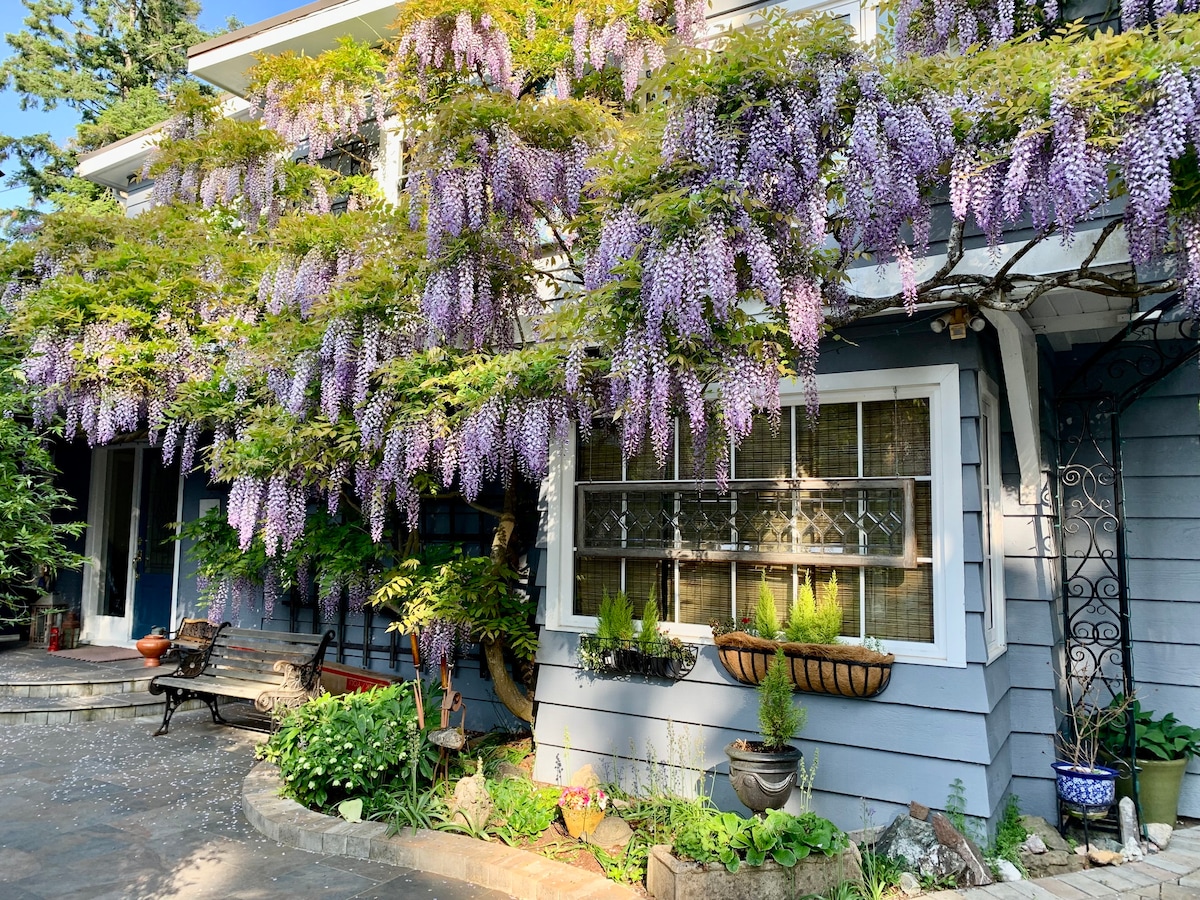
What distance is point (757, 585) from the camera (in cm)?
472

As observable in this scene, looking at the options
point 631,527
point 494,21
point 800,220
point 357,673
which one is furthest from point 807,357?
point 357,673

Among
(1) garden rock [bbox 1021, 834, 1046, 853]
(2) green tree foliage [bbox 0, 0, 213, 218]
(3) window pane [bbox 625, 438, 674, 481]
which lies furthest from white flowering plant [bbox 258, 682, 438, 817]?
(2) green tree foliage [bbox 0, 0, 213, 218]

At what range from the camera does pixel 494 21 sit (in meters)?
6.07

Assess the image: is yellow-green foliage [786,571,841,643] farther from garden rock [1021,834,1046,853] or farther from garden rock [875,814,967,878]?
garden rock [1021,834,1046,853]

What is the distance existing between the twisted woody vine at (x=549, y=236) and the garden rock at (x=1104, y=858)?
265 centimetres

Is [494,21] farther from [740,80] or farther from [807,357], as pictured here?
[807,357]

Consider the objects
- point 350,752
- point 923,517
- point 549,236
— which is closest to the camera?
point 923,517

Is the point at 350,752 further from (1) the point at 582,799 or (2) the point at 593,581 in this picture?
(2) the point at 593,581

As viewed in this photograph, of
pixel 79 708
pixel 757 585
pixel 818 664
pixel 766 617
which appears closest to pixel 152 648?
pixel 79 708

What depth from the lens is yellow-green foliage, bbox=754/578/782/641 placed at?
14.7 ft

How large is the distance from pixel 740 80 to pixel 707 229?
696 mm

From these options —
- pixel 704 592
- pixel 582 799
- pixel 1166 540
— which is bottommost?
pixel 582 799

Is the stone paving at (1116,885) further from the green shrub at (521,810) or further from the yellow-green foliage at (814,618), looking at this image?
the green shrub at (521,810)

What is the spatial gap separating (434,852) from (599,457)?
97.4 inches
